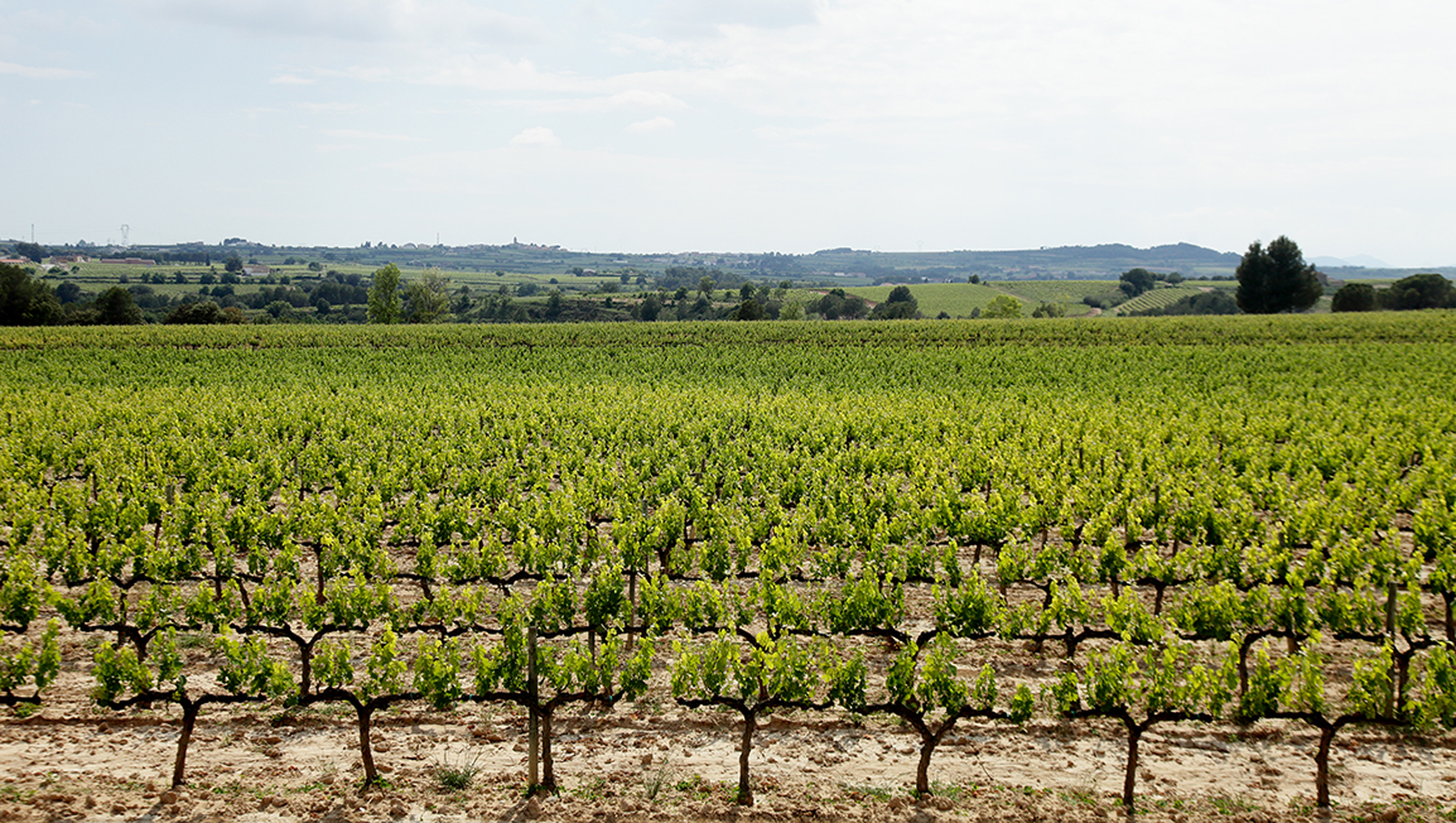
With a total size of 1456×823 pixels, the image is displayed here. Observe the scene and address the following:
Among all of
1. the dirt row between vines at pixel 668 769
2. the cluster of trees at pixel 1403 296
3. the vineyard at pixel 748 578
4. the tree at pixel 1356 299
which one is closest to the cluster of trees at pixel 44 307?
the vineyard at pixel 748 578

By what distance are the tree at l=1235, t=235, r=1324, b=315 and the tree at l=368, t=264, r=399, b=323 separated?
88590mm

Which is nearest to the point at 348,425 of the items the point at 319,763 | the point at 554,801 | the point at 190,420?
the point at 190,420

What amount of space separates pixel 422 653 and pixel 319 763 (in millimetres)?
1466

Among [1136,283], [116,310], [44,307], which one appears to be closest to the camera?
[44,307]

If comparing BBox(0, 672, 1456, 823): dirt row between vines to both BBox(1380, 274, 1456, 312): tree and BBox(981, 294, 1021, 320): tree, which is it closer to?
BBox(981, 294, 1021, 320): tree

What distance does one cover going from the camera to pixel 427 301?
94438mm

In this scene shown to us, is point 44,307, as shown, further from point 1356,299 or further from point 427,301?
point 1356,299

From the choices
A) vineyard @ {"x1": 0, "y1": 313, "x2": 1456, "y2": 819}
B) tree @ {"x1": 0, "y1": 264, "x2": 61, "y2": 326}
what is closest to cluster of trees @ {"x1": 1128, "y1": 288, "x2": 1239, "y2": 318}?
vineyard @ {"x1": 0, "y1": 313, "x2": 1456, "y2": 819}

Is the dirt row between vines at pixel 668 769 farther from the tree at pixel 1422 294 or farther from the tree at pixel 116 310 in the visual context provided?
the tree at pixel 1422 294

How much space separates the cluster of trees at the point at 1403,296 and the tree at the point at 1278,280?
257 cm

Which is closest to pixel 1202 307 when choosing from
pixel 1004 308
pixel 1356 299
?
pixel 1356 299

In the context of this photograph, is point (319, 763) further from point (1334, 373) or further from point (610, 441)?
point (1334, 373)

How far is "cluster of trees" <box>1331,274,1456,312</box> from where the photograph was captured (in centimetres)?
8394

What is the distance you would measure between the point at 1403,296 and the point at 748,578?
101m
